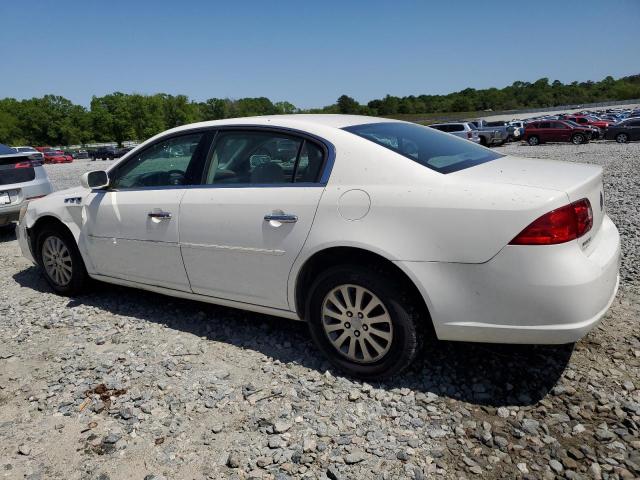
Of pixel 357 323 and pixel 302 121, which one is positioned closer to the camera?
pixel 357 323

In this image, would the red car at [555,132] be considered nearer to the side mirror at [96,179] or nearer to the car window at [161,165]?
the car window at [161,165]

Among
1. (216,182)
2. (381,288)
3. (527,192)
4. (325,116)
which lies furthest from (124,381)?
(527,192)

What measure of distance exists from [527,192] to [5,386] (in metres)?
3.49

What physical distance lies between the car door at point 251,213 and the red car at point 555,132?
31007 mm

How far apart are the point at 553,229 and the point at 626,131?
30019 mm

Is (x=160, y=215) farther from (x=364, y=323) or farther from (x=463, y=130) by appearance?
(x=463, y=130)

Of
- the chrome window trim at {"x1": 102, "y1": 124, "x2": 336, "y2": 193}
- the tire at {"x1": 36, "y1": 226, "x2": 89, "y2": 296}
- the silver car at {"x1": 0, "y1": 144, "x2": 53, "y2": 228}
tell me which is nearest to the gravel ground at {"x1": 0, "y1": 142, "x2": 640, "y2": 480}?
the tire at {"x1": 36, "y1": 226, "x2": 89, "y2": 296}

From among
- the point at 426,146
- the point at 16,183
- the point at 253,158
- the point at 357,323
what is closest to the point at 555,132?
the point at 16,183

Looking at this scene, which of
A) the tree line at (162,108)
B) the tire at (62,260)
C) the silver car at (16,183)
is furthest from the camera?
the tree line at (162,108)

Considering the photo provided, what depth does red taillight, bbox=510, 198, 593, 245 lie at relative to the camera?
94.7 inches

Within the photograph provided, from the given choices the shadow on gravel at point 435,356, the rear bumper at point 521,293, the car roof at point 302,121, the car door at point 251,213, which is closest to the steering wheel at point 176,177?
the car door at point 251,213

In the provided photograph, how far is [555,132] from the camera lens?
30.5 metres

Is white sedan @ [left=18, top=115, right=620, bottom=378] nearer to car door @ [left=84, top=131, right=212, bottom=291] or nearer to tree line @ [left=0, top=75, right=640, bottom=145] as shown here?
car door @ [left=84, top=131, right=212, bottom=291]

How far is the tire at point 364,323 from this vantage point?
2.81 m
